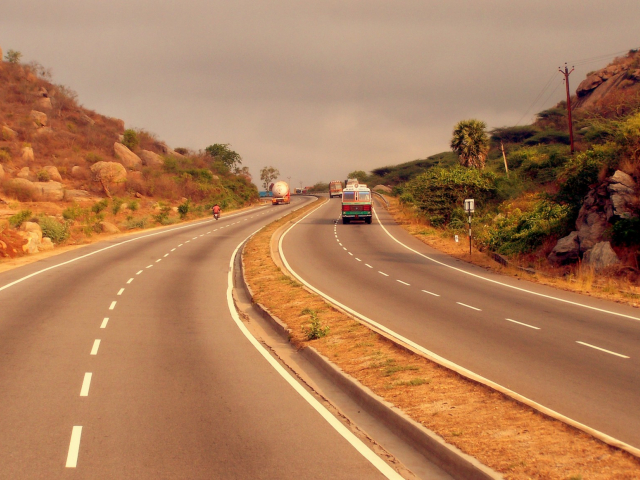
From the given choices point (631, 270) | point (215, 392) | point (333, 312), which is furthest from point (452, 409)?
point (631, 270)

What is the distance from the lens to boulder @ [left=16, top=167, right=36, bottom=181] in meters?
62.2

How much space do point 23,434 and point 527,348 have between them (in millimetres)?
8387

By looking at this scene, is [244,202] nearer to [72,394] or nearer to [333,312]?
[333,312]

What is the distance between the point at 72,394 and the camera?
28.1 ft

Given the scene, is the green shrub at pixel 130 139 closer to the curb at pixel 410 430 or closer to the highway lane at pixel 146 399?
the highway lane at pixel 146 399

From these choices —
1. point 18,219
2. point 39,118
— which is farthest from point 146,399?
point 39,118

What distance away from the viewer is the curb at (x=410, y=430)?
5.52 metres

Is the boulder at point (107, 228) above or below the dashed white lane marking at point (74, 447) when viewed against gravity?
below

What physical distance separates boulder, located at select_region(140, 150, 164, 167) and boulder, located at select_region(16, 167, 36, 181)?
77.1 feet

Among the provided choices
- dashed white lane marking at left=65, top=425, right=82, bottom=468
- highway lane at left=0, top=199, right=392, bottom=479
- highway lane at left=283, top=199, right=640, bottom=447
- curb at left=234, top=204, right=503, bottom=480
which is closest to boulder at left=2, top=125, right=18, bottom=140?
highway lane at left=283, top=199, right=640, bottom=447

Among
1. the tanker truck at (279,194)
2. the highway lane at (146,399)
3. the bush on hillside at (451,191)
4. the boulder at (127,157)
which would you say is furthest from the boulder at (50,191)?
the highway lane at (146,399)

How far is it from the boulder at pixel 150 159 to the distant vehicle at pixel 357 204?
4472 centimetres

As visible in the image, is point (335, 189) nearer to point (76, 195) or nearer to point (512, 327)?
point (76, 195)

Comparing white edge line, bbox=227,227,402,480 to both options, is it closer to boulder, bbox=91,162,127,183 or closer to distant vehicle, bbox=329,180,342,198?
boulder, bbox=91,162,127,183
